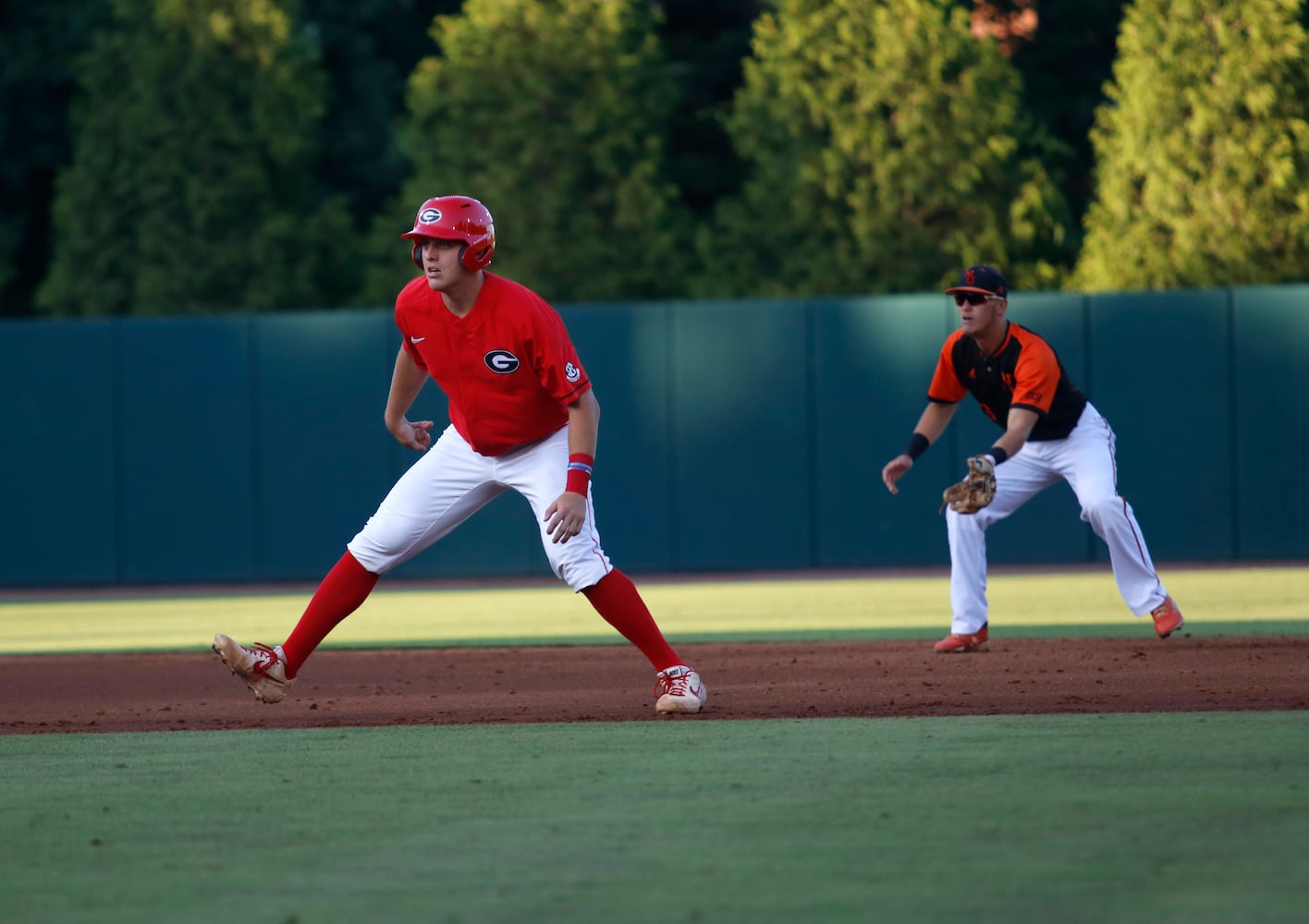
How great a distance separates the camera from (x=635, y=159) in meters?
22.2

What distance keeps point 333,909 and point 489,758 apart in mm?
1986

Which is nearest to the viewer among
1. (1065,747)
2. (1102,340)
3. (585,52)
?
(1065,747)

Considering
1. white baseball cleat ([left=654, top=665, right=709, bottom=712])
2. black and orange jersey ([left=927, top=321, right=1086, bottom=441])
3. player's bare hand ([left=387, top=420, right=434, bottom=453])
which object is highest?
black and orange jersey ([left=927, top=321, right=1086, bottom=441])

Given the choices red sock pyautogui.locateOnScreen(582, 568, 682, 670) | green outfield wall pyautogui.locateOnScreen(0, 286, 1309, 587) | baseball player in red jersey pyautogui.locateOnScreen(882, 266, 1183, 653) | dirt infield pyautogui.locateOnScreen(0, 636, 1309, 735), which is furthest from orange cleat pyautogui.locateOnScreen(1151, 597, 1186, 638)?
green outfield wall pyautogui.locateOnScreen(0, 286, 1309, 587)

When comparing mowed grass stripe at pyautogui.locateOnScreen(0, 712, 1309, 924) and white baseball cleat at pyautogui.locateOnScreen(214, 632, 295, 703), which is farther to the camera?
white baseball cleat at pyautogui.locateOnScreen(214, 632, 295, 703)

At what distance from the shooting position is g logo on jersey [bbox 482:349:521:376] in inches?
261

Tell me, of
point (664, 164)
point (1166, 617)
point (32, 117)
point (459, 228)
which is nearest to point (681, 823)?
point (459, 228)

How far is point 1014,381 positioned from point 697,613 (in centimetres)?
449

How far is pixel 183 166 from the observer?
22797 mm

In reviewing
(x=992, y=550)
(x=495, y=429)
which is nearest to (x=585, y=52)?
(x=992, y=550)

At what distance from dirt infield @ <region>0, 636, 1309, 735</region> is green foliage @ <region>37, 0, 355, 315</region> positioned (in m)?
13.5

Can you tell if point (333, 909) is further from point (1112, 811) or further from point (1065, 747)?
point (1065, 747)

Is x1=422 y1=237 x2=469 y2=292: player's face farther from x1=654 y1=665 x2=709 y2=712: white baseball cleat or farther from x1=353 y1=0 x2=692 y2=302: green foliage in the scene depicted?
x1=353 y1=0 x2=692 y2=302: green foliage

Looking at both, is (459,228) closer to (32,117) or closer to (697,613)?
(697,613)
